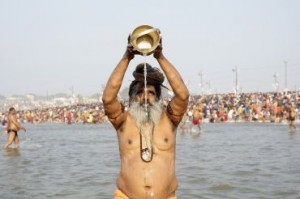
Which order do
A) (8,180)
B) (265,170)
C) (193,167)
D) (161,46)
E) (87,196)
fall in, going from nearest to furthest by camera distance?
1. (161,46)
2. (87,196)
3. (8,180)
4. (265,170)
5. (193,167)

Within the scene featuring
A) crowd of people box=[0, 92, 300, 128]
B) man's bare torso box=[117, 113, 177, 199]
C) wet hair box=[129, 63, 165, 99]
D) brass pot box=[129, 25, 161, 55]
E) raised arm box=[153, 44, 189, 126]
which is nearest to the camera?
brass pot box=[129, 25, 161, 55]

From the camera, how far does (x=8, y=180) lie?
31.1 ft

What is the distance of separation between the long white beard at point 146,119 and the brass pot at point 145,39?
1.94 feet

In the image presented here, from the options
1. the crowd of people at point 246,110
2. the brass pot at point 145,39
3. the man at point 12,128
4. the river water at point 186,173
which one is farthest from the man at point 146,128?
the crowd of people at point 246,110

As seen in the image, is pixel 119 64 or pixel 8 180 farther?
pixel 8 180

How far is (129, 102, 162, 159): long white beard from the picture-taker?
3.98 m

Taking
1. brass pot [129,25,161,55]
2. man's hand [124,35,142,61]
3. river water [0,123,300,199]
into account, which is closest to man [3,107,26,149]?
river water [0,123,300,199]

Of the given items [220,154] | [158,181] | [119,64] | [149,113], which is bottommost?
[220,154]

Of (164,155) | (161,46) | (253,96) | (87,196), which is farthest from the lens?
(253,96)

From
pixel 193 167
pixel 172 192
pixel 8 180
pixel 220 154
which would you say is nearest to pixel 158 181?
pixel 172 192

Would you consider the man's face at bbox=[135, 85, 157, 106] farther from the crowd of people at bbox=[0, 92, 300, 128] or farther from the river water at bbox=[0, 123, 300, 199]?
the crowd of people at bbox=[0, 92, 300, 128]

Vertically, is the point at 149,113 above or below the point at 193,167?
above

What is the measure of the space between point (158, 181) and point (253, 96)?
39950mm

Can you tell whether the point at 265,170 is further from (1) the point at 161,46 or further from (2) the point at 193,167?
(1) the point at 161,46
